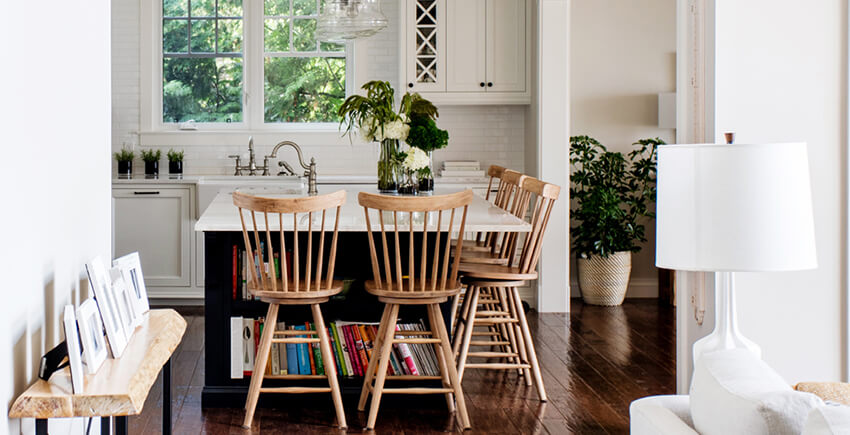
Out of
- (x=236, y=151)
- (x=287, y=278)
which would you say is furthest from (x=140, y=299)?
(x=236, y=151)

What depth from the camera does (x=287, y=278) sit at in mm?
3559

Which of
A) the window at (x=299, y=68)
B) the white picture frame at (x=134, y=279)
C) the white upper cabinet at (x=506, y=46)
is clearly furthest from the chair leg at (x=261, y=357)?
the window at (x=299, y=68)

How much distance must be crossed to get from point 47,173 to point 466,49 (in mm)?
4629

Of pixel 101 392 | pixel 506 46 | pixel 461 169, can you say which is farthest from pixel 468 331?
pixel 506 46

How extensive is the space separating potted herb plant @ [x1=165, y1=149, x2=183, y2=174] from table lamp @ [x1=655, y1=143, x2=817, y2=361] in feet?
16.7

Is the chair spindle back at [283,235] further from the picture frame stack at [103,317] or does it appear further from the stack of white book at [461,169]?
the stack of white book at [461,169]

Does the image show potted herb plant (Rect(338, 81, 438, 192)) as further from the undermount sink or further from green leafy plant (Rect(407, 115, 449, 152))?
the undermount sink

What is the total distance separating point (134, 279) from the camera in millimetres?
2549

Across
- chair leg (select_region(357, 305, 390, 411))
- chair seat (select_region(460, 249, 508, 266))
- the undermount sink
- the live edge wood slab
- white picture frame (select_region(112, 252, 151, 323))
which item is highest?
the undermount sink

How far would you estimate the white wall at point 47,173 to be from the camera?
173 centimetres

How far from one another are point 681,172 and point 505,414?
6.11 feet

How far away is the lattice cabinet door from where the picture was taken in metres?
6.27

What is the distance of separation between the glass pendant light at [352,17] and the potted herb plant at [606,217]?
2222 millimetres

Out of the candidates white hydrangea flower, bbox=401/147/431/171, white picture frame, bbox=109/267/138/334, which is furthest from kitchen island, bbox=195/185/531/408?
white picture frame, bbox=109/267/138/334
